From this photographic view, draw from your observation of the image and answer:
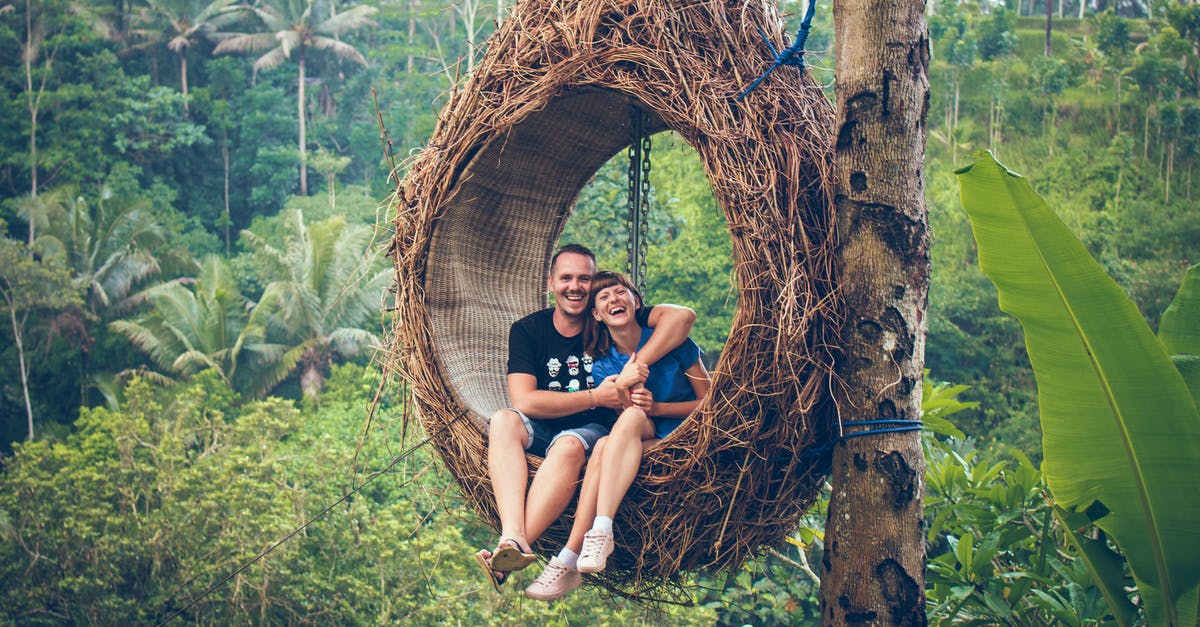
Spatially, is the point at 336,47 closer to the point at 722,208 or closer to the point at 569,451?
the point at 569,451

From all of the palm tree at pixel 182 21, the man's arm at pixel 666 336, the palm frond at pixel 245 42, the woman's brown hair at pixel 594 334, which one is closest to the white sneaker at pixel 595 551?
the man's arm at pixel 666 336

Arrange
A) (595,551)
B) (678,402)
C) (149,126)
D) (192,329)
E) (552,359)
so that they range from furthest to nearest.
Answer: (149,126) → (192,329) → (552,359) → (678,402) → (595,551)

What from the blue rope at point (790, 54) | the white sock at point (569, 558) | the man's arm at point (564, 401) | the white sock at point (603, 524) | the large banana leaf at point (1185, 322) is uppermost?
the blue rope at point (790, 54)

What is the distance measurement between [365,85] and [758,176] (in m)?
27.5

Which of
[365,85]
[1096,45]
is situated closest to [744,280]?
[1096,45]

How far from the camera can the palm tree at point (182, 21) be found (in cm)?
2747

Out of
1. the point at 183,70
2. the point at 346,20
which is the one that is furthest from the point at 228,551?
the point at 183,70

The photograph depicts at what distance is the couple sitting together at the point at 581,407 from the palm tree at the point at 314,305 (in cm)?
1397

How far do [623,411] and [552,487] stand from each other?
0.29 metres

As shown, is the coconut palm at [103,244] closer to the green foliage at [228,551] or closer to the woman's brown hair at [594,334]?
the green foliage at [228,551]

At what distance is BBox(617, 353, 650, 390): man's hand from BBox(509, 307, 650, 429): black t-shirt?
28cm

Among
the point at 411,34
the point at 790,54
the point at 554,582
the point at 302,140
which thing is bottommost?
the point at 554,582

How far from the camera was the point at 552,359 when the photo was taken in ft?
10.9

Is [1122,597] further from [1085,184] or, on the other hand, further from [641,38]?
[1085,184]
